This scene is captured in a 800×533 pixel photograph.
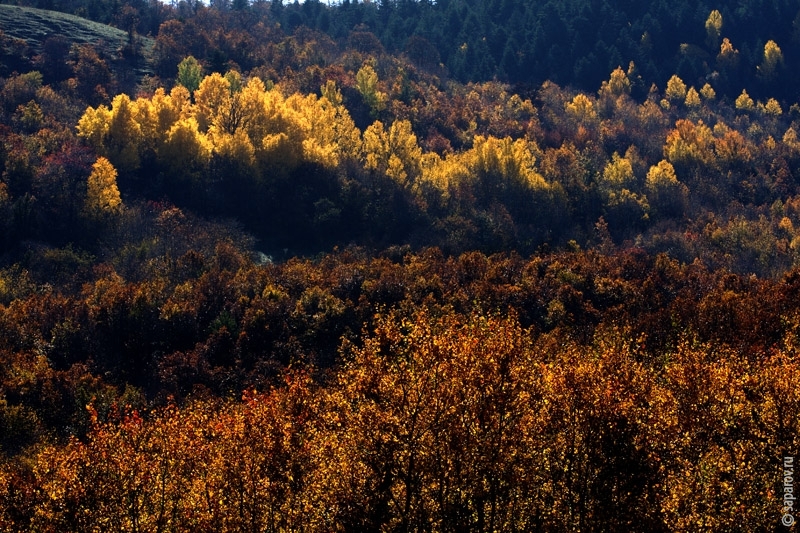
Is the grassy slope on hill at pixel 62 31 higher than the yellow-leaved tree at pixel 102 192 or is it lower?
higher

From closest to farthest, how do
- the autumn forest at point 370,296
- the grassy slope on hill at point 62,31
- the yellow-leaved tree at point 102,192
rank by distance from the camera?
the autumn forest at point 370,296 < the yellow-leaved tree at point 102,192 < the grassy slope on hill at point 62,31

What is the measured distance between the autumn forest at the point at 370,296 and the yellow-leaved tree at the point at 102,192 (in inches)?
10.3

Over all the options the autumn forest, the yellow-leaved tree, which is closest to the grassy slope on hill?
the autumn forest

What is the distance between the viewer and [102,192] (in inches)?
3841

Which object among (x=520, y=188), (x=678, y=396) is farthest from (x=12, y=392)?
(x=520, y=188)

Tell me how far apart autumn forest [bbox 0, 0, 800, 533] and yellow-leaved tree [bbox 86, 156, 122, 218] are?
26 centimetres

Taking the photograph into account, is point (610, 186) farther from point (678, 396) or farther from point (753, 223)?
point (678, 396)

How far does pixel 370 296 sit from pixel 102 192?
141 feet

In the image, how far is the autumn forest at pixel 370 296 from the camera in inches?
1254

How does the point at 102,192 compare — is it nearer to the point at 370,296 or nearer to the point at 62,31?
the point at 370,296

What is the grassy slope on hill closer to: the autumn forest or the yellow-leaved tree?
the autumn forest

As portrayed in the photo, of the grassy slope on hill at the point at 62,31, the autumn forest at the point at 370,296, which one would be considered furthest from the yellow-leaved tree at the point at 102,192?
the grassy slope on hill at the point at 62,31

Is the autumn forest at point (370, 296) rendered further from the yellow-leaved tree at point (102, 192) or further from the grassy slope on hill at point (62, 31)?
the grassy slope on hill at point (62, 31)

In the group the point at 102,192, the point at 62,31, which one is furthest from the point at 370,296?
the point at 62,31
